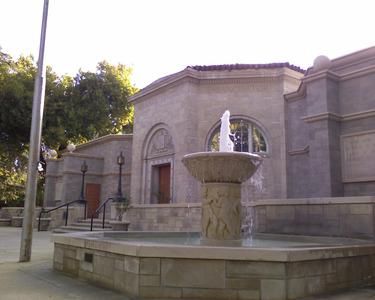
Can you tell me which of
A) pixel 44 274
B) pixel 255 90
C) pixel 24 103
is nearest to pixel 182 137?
pixel 255 90

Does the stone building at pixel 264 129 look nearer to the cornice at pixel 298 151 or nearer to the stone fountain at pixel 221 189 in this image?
the cornice at pixel 298 151

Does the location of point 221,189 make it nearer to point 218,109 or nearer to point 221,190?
point 221,190

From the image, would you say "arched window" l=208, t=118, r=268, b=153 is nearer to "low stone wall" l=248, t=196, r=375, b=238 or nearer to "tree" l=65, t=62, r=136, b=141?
"low stone wall" l=248, t=196, r=375, b=238

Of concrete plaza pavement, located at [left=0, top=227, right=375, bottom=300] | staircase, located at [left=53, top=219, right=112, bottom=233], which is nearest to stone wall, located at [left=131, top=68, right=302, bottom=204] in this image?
staircase, located at [left=53, top=219, right=112, bottom=233]

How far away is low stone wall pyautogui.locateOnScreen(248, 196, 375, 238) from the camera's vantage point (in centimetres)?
769

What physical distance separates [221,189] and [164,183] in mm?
13101

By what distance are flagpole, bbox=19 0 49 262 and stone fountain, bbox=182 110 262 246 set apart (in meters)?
3.98

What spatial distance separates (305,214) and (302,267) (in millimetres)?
3683

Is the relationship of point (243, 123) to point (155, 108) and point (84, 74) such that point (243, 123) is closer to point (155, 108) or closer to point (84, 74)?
point (155, 108)

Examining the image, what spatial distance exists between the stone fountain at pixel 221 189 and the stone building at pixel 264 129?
513 cm

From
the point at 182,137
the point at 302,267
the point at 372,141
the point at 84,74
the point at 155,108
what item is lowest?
the point at 302,267

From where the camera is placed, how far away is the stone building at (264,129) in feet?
37.5

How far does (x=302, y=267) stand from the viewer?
529 cm

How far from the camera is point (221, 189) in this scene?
23.4 ft
